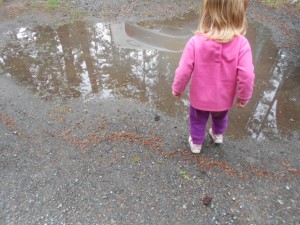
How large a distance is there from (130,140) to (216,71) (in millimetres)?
1374

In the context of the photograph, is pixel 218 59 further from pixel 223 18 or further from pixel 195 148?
pixel 195 148

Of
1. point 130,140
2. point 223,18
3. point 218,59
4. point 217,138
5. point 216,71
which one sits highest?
point 223,18

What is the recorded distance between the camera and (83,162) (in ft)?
9.64

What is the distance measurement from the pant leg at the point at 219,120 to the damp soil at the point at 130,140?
0.25 metres

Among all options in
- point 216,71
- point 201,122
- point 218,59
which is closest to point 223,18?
point 218,59

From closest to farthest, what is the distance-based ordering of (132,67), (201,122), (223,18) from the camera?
(223,18) → (201,122) → (132,67)

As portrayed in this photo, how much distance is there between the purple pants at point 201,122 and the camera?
2.74m

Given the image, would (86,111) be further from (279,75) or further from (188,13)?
(188,13)

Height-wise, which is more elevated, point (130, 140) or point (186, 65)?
point (186, 65)

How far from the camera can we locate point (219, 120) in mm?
2887

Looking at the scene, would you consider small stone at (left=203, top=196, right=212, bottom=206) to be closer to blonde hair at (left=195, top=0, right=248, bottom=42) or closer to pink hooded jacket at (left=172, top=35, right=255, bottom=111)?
pink hooded jacket at (left=172, top=35, right=255, bottom=111)

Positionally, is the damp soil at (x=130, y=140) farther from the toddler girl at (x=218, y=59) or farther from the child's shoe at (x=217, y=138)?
the toddler girl at (x=218, y=59)

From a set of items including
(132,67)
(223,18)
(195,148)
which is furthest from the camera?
(132,67)

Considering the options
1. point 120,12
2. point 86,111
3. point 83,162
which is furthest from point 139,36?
point 83,162
